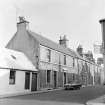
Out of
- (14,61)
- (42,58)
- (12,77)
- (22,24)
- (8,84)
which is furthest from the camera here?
(22,24)

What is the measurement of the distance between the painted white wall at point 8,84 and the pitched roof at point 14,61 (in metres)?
0.69

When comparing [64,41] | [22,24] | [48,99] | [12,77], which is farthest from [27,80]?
[64,41]

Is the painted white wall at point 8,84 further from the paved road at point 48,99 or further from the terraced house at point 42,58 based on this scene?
the paved road at point 48,99

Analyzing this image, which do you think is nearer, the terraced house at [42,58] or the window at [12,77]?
the window at [12,77]

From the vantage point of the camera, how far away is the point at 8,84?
17359mm

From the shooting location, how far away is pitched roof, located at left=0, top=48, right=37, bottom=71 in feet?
59.0

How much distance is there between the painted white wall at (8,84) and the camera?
16.7 m

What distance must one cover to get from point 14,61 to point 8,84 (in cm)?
329

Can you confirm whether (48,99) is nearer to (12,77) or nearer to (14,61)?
(12,77)

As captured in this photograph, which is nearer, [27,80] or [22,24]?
[27,80]

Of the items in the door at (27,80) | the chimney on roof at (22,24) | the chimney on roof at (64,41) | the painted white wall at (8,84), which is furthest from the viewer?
the chimney on roof at (64,41)

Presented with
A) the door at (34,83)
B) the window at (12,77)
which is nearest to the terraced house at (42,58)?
the door at (34,83)

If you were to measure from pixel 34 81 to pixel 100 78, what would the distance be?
116ft

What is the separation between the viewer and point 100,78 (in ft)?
170
